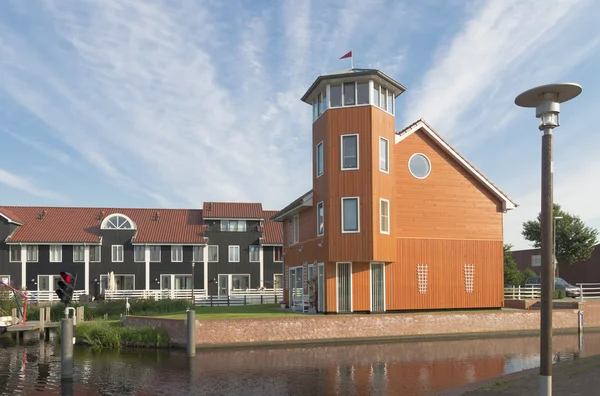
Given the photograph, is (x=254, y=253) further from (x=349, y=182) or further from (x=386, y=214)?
(x=349, y=182)

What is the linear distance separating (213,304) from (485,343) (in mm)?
22200

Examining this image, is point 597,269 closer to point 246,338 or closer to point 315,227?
point 315,227

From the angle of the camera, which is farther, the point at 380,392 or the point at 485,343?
the point at 485,343

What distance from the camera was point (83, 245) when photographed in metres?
52.3

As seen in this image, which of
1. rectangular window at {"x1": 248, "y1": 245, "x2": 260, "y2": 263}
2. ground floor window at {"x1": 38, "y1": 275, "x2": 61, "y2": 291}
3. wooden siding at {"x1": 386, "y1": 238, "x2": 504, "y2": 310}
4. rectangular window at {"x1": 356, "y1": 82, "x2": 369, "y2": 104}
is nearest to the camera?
rectangular window at {"x1": 356, "y1": 82, "x2": 369, "y2": 104}

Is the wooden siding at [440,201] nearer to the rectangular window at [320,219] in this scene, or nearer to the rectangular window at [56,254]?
the rectangular window at [320,219]

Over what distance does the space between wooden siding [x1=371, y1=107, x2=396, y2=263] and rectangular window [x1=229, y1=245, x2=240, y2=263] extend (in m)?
29.0

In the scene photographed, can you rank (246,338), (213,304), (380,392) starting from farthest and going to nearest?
(213,304) < (246,338) < (380,392)

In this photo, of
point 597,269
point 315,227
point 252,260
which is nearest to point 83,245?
point 252,260

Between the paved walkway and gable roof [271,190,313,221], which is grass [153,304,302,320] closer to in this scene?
gable roof [271,190,313,221]

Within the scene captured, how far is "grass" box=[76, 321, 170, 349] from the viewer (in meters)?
23.6

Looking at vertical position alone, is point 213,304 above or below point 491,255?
below

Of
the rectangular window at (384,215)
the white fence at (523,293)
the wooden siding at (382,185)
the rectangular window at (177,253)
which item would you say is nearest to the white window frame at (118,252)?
the rectangular window at (177,253)

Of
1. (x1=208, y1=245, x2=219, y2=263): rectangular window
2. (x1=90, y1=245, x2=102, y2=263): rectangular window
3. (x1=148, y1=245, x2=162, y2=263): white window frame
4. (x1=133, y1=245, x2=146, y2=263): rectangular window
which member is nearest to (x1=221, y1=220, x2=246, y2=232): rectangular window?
(x1=208, y1=245, x2=219, y2=263): rectangular window
